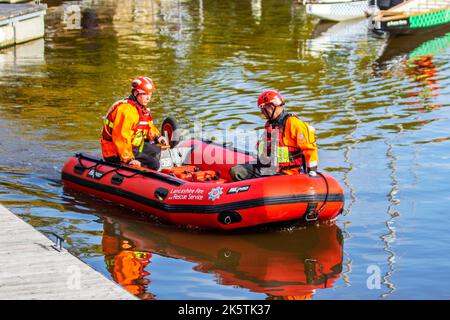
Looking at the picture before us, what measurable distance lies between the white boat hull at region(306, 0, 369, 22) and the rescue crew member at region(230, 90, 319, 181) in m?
17.1

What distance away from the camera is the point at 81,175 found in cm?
1238

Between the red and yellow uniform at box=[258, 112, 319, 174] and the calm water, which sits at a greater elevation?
the red and yellow uniform at box=[258, 112, 319, 174]

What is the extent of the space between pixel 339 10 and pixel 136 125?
17245 millimetres

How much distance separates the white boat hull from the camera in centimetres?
2764

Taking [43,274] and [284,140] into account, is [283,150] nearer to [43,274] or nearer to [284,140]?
[284,140]

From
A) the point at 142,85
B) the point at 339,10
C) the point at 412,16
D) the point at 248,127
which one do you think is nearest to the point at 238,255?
the point at 142,85

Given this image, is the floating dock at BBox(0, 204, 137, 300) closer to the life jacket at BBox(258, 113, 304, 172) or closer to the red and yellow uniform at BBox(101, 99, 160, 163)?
the red and yellow uniform at BBox(101, 99, 160, 163)

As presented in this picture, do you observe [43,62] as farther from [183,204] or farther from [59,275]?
[59,275]

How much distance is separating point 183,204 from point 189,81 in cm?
907

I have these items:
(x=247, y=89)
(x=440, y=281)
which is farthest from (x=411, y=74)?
(x=440, y=281)

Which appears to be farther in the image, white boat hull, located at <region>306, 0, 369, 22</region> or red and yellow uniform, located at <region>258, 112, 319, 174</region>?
white boat hull, located at <region>306, 0, 369, 22</region>

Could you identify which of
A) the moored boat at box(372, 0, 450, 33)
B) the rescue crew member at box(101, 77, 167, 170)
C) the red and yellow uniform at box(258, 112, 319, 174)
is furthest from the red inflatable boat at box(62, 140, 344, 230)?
the moored boat at box(372, 0, 450, 33)

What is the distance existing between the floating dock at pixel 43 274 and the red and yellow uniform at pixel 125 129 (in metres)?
2.18

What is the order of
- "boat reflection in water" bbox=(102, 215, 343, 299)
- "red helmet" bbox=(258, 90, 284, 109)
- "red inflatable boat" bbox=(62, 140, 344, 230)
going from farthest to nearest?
"red helmet" bbox=(258, 90, 284, 109) < "red inflatable boat" bbox=(62, 140, 344, 230) < "boat reflection in water" bbox=(102, 215, 343, 299)
